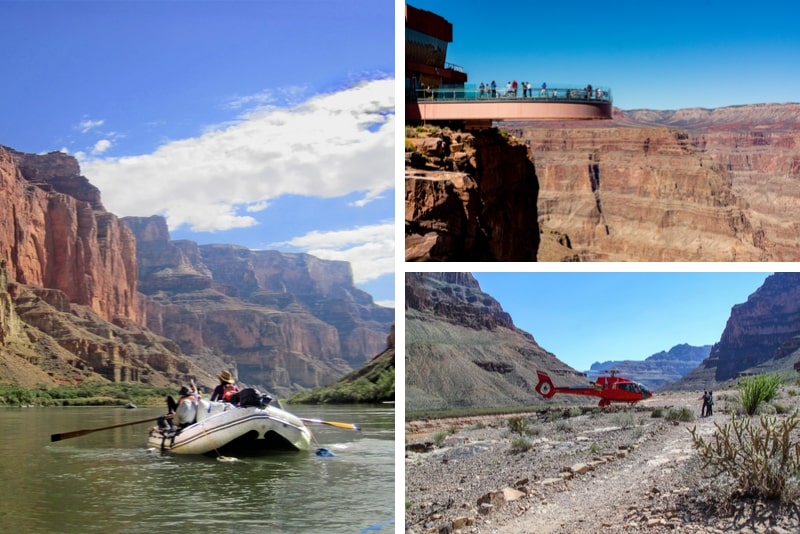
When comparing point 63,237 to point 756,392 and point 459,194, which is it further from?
point 756,392

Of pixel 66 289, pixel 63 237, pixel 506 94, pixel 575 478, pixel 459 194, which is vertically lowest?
pixel 575 478

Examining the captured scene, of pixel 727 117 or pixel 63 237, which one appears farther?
pixel 727 117

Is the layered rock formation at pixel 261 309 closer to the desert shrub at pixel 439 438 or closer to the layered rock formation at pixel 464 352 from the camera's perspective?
the layered rock formation at pixel 464 352

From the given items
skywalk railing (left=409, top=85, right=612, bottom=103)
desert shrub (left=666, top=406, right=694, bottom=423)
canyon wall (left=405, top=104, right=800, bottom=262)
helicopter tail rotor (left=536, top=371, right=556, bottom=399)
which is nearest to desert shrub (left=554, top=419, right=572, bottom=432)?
helicopter tail rotor (left=536, top=371, right=556, bottom=399)

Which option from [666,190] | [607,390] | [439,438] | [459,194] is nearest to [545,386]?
[607,390]

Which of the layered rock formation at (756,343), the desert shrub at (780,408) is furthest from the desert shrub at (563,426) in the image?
the desert shrub at (780,408)

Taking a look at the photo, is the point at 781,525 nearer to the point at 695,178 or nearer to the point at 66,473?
the point at 66,473

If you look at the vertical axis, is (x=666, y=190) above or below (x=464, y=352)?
above

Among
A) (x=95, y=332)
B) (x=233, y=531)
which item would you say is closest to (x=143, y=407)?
(x=95, y=332)
